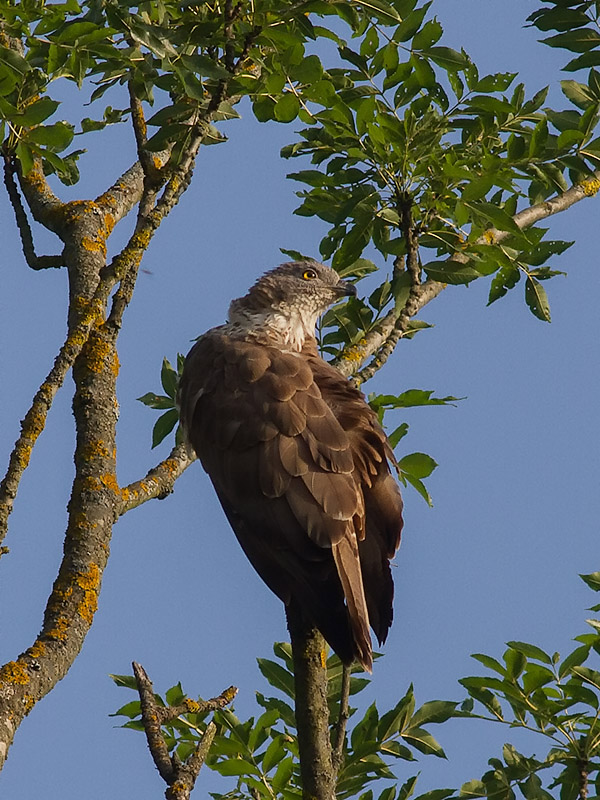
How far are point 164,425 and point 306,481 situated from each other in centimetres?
114

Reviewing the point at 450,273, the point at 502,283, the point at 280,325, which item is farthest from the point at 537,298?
the point at 280,325

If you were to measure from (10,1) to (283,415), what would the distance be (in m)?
2.12

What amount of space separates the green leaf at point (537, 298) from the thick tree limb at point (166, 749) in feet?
9.00

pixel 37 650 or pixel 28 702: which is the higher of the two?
pixel 37 650

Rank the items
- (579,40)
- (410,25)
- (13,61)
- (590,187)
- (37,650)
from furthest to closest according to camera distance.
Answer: (590,187)
(579,40)
(410,25)
(13,61)
(37,650)

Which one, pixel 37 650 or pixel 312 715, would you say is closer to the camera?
pixel 37 650

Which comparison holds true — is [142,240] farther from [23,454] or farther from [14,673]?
[14,673]

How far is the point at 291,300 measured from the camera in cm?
611

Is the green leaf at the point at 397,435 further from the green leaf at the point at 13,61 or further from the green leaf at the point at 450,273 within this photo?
the green leaf at the point at 13,61

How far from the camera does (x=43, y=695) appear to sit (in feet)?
11.0

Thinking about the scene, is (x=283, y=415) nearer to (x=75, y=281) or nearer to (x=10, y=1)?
(x=75, y=281)

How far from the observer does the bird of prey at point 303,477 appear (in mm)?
4285

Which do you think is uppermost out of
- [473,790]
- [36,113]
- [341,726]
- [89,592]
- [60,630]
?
[36,113]

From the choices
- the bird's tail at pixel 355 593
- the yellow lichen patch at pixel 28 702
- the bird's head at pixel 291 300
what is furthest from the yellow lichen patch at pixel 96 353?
the bird's head at pixel 291 300
